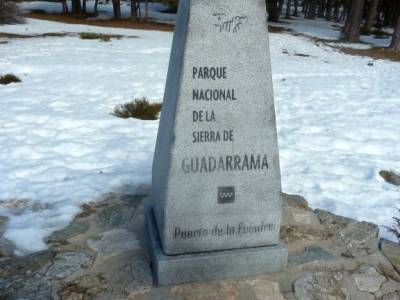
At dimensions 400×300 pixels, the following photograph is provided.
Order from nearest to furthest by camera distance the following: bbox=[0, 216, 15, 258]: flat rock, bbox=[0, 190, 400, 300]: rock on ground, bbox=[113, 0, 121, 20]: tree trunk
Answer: bbox=[0, 190, 400, 300]: rock on ground
bbox=[0, 216, 15, 258]: flat rock
bbox=[113, 0, 121, 20]: tree trunk

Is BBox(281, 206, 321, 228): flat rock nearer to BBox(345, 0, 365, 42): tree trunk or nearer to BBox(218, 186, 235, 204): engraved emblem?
BBox(218, 186, 235, 204): engraved emblem

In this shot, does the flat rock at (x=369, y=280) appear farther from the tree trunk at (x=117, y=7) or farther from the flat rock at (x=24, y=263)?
the tree trunk at (x=117, y=7)

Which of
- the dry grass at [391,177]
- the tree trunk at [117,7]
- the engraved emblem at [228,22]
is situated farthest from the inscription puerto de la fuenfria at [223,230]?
the tree trunk at [117,7]

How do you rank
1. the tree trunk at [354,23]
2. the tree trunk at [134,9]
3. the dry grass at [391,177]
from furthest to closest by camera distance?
the tree trunk at [134,9]
the tree trunk at [354,23]
the dry grass at [391,177]

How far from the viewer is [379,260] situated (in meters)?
3.11

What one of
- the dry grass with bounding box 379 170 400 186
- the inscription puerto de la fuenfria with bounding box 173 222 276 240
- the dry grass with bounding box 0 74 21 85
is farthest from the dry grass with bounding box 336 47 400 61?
the inscription puerto de la fuenfria with bounding box 173 222 276 240

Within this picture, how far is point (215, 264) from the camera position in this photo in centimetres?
276

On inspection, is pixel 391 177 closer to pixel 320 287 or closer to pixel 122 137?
pixel 320 287

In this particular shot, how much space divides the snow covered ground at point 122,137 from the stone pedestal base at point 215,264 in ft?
3.39

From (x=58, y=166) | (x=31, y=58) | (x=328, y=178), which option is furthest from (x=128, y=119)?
(x=31, y=58)

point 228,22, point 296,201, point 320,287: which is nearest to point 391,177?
point 296,201

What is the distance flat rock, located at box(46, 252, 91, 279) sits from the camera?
280cm

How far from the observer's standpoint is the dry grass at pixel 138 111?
6422 mm

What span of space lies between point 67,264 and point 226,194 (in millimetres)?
1215
